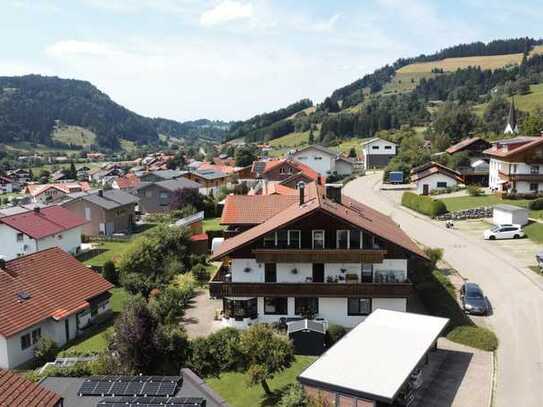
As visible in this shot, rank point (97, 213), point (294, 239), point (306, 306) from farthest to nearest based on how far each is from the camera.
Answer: point (97, 213) → point (306, 306) → point (294, 239)

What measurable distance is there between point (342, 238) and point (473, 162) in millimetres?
62638

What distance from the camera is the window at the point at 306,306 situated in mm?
32219

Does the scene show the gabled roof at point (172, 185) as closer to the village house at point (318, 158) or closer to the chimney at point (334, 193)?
the village house at point (318, 158)

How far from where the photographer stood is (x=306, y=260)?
31.7 meters

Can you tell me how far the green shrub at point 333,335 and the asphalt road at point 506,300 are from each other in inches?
310

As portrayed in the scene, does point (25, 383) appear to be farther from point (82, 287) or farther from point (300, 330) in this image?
point (82, 287)

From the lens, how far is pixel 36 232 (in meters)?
55.3

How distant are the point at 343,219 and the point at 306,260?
3135 millimetres

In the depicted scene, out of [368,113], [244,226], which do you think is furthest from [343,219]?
[368,113]

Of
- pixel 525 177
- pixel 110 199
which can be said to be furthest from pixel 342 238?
pixel 110 199

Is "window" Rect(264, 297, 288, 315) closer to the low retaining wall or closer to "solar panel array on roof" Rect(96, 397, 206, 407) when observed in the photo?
"solar panel array on roof" Rect(96, 397, 206, 407)

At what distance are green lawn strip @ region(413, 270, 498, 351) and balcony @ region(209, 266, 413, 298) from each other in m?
3.05

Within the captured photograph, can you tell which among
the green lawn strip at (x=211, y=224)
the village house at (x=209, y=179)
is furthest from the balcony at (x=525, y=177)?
the village house at (x=209, y=179)

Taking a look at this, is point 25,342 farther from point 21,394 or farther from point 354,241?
point 354,241
